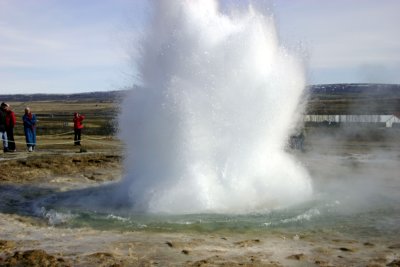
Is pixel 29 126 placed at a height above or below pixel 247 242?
above

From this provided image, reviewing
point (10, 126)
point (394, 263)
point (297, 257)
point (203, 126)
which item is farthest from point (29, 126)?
point (394, 263)

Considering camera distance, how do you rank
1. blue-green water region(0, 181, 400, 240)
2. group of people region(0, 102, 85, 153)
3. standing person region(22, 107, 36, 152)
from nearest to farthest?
blue-green water region(0, 181, 400, 240) < group of people region(0, 102, 85, 153) < standing person region(22, 107, 36, 152)

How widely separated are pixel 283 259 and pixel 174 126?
3.32m

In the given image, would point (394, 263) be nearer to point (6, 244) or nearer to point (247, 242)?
point (247, 242)

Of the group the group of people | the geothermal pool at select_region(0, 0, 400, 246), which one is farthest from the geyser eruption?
the group of people

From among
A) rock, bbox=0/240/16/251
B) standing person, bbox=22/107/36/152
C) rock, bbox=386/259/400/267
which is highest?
standing person, bbox=22/107/36/152

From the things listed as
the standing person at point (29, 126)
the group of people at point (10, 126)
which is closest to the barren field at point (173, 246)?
the group of people at point (10, 126)

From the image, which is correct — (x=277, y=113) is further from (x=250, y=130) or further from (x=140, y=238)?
(x=140, y=238)

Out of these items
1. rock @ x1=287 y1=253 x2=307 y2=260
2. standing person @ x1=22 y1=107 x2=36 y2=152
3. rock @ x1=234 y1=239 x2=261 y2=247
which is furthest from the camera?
standing person @ x1=22 y1=107 x2=36 y2=152

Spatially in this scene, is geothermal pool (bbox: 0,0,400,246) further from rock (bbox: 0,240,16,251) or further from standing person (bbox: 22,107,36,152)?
standing person (bbox: 22,107,36,152)

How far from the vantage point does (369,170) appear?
12.6 metres

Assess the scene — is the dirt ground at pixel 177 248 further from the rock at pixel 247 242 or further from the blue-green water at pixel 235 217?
the blue-green water at pixel 235 217

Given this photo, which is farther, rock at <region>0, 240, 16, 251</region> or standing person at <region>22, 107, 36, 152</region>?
standing person at <region>22, 107, 36, 152</region>

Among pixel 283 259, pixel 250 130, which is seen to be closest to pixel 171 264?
pixel 283 259
